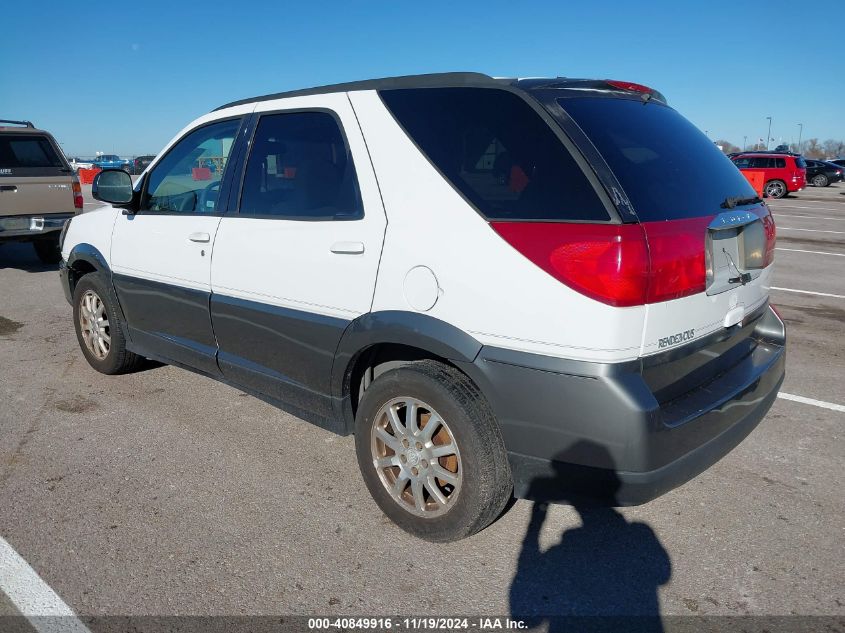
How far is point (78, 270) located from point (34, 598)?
3168mm

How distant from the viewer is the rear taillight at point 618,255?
7.32ft

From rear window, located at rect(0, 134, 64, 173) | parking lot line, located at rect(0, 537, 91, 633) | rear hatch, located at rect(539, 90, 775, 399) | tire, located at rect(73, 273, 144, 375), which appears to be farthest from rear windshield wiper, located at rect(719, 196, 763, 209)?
rear window, located at rect(0, 134, 64, 173)

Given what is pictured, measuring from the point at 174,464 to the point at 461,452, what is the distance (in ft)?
5.87

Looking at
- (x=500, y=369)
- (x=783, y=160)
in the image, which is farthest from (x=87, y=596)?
(x=783, y=160)

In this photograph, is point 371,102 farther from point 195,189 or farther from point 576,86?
point 195,189

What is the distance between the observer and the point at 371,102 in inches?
118

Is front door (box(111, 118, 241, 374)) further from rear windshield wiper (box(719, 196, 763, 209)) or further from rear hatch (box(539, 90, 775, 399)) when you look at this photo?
rear windshield wiper (box(719, 196, 763, 209))

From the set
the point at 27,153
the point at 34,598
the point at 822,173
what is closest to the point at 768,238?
the point at 34,598

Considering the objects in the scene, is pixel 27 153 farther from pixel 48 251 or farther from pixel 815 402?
pixel 815 402

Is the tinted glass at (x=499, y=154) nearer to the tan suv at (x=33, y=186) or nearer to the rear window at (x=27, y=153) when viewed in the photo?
the tan suv at (x=33, y=186)

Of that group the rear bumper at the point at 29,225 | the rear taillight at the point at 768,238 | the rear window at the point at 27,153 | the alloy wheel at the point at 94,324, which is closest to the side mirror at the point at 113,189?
the alloy wheel at the point at 94,324

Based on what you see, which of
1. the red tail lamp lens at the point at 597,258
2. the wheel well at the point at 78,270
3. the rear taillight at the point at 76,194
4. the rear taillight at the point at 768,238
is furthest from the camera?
the rear taillight at the point at 76,194

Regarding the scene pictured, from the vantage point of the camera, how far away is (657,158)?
8.67ft

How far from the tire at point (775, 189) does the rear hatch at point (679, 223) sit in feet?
88.7
